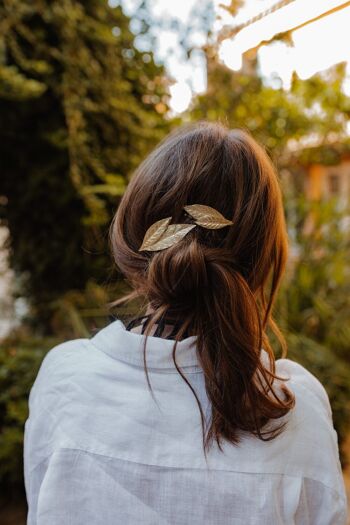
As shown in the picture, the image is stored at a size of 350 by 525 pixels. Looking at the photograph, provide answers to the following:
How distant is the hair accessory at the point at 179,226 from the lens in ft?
2.85

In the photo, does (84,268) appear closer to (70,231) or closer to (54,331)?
(70,231)

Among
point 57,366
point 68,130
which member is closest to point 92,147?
point 68,130

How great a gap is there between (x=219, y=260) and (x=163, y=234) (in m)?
0.12

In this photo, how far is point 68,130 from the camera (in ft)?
9.52

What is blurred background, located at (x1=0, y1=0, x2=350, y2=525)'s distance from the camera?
2.71 m

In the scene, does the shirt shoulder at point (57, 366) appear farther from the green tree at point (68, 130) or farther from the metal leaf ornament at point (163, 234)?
the green tree at point (68, 130)

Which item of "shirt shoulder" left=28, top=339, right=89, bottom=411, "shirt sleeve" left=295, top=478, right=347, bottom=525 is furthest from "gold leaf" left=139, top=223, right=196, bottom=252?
"shirt sleeve" left=295, top=478, right=347, bottom=525

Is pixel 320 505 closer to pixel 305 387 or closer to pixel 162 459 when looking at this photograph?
pixel 305 387

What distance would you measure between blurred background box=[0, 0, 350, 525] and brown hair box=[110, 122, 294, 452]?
1448 millimetres

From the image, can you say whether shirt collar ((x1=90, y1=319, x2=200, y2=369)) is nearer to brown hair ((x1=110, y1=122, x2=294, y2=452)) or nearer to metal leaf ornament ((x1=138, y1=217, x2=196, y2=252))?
brown hair ((x1=110, y1=122, x2=294, y2=452))

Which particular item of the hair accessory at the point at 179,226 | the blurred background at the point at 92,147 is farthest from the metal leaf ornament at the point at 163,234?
the blurred background at the point at 92,147

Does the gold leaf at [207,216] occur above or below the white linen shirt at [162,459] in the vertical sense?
above

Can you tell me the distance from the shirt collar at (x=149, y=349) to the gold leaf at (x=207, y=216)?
9.0 inches

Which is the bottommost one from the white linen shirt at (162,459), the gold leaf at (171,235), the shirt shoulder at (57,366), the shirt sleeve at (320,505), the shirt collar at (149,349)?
the shirt sleeve at (320,505)
